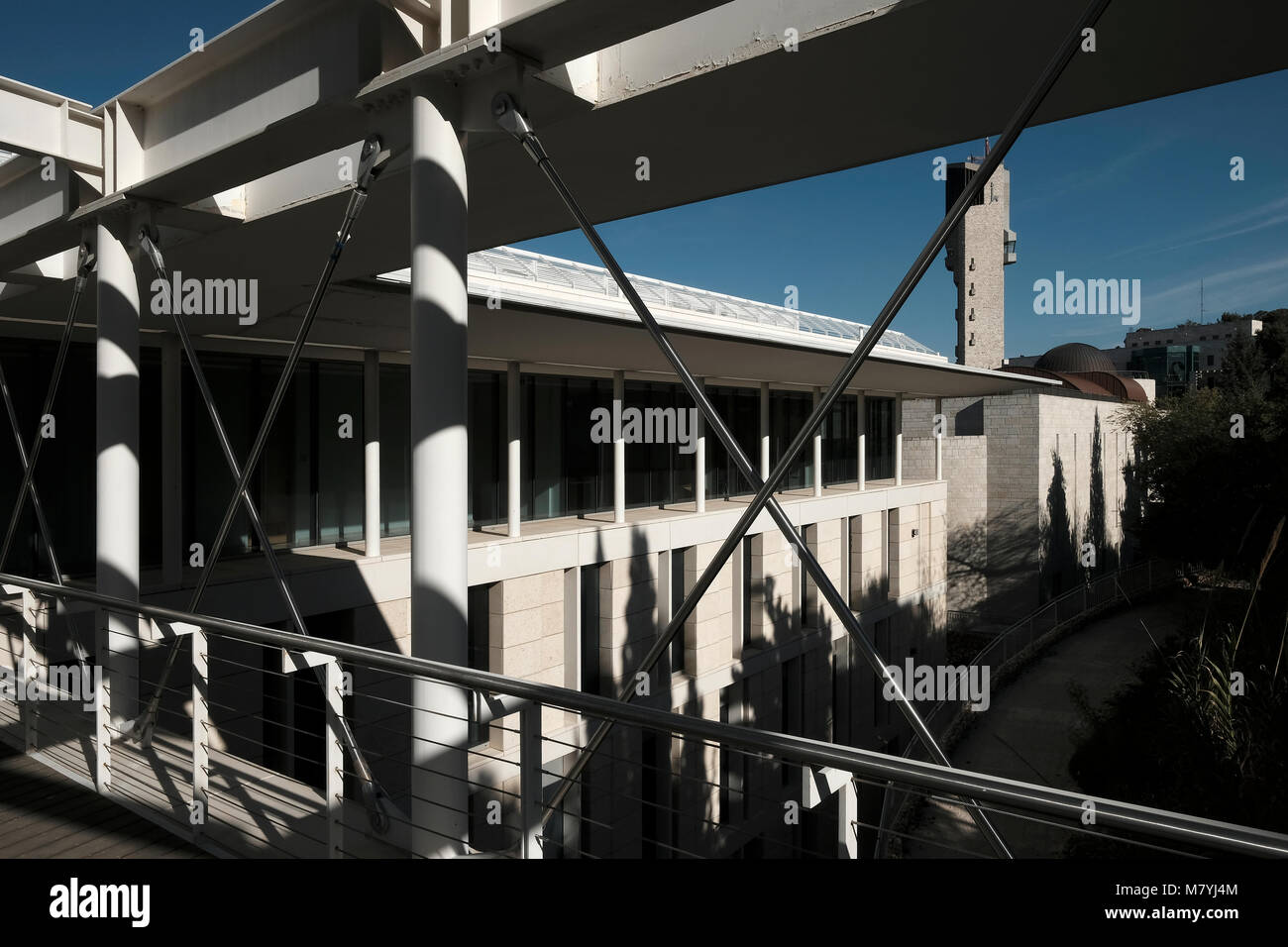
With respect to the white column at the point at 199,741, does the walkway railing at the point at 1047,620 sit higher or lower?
lower

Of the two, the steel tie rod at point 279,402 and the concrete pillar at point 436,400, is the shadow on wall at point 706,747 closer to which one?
the steel tie rod at point 279,402

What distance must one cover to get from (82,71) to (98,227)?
112 inches

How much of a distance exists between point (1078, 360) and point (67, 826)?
Answer: 4511 centimetres

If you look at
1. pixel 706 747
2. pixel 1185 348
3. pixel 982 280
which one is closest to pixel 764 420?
pixel 706 747

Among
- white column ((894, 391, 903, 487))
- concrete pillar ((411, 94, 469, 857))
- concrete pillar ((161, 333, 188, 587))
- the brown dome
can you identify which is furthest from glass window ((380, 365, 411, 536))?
the brown dome

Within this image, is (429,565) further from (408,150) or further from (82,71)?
(82,71)

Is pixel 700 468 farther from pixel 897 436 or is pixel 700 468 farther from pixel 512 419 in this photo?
pixel 897 436

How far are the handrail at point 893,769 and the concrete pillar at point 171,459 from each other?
21.7ft

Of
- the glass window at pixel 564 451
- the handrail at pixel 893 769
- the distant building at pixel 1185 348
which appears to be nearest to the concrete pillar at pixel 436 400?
the handrail at pixel 893 769

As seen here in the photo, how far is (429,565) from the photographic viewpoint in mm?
3098

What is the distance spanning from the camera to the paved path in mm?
8992

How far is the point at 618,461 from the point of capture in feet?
44.2

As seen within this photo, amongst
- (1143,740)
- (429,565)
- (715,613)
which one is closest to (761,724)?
(715,613)

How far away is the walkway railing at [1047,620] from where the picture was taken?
547 inches
